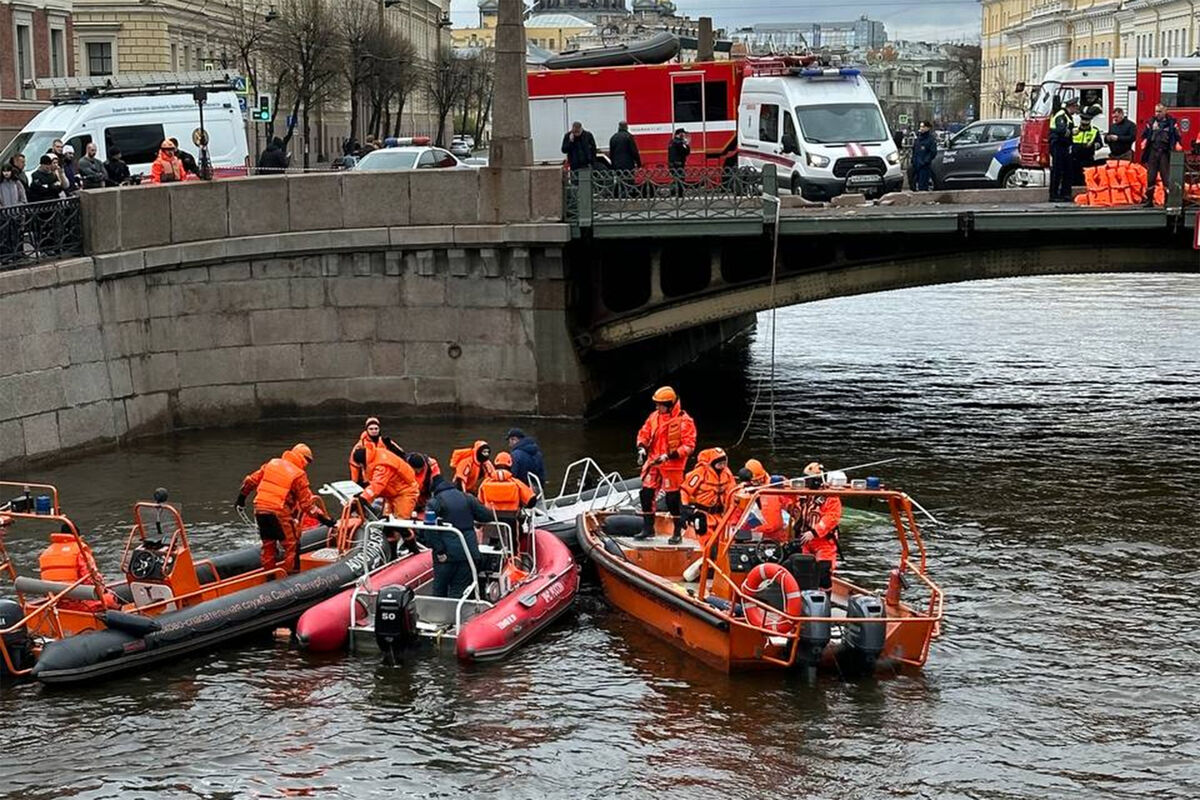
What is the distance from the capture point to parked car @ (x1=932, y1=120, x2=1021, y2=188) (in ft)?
137

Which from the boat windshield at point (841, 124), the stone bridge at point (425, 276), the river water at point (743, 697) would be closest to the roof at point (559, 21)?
the boat windshield at point (841, 124)

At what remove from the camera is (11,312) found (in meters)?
26.9

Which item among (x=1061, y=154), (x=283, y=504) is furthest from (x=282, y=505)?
(x=1061, y=154)

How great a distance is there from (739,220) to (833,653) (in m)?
12.9

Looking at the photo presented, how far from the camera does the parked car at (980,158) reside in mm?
41719

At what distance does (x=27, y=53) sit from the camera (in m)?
57.6

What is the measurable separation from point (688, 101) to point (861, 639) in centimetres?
2265

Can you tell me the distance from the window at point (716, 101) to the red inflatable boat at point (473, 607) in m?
19.7

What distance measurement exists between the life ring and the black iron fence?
14151mm

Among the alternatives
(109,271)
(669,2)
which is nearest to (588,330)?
(109,271)

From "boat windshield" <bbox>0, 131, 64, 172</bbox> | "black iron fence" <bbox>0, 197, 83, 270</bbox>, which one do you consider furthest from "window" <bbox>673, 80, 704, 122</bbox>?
"black iron fence" <bbox>0, 197, 83, 270</bbox>

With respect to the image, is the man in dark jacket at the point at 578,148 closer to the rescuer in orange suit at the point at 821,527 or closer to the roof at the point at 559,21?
the rescuer in orange suit at the point at 821,527

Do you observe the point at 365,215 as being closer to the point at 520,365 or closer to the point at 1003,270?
the point at 520,365

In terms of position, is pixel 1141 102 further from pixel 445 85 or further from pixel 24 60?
pixel 445 85
